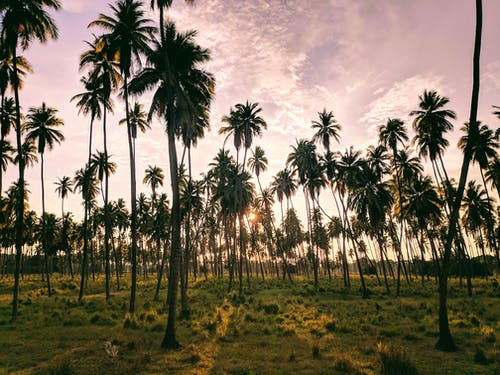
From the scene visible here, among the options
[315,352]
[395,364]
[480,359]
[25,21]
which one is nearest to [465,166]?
[480,359]

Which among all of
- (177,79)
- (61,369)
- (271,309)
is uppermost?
(177,79)

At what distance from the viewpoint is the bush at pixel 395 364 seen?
9.25m

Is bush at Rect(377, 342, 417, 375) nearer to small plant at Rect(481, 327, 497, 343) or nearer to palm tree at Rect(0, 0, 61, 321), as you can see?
small plant at Rect(481, 327, 497, 343)

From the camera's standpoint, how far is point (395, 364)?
31.3 ft

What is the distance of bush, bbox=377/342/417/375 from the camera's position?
9255 mm

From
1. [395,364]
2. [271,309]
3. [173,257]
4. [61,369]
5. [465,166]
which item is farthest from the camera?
[271,309]

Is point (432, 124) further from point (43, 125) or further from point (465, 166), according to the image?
point (43, 125)

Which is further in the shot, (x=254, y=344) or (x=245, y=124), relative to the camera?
(x=245, y=124)

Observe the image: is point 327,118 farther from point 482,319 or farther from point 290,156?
point 482,319

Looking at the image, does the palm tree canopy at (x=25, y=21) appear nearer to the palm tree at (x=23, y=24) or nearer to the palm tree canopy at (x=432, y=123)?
the palm tree at (x=23, y=24)

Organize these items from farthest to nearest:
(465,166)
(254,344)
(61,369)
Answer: (254,344) → (465,166) → (61,369)

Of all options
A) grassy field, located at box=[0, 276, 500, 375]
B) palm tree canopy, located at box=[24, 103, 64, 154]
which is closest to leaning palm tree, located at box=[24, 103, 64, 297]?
palm tree canopy, located at box=[24, 103, 64, 154]

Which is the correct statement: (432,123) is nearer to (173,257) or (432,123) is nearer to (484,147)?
(484,147)

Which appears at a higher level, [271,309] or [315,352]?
[315,352]
